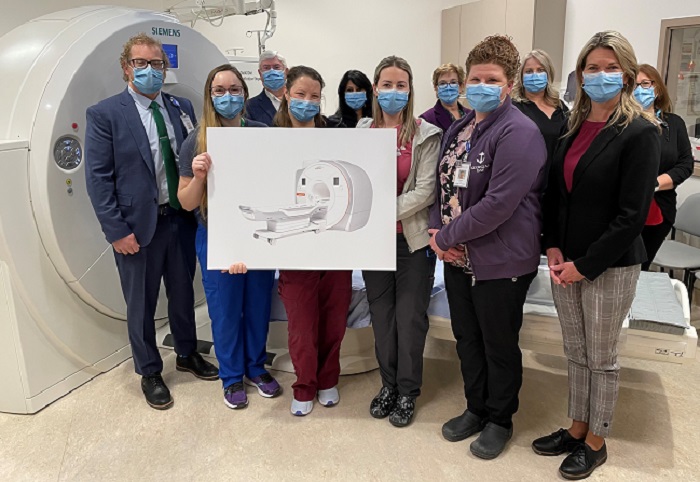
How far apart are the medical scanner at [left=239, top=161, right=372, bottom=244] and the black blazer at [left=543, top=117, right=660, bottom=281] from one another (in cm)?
70

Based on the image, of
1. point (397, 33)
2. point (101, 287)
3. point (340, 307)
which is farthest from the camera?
point (397, 33)

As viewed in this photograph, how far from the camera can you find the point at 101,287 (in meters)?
2.72

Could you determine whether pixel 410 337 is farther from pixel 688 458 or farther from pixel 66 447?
pixel 66 447

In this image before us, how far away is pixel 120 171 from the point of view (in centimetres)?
234

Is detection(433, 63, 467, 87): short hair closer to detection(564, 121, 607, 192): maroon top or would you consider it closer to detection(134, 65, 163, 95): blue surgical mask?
detection(564, 121, 607, 192): maroon top

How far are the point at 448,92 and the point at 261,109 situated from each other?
1.00m

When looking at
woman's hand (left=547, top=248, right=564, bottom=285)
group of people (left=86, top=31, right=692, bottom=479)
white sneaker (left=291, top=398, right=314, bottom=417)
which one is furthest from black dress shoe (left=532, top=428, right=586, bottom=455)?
white sneaker (left=291, top=398, right=314, bottom=417)

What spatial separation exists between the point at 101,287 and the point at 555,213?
2099mm

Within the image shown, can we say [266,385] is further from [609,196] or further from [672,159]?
[672,159]

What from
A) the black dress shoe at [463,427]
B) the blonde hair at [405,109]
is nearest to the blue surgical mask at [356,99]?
the blonde hair at [405,109]

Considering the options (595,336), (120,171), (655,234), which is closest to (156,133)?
(120,171)

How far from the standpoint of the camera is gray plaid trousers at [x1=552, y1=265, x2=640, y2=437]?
184 centimetres

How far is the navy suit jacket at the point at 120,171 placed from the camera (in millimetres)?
2295

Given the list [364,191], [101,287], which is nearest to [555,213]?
[364,191]
